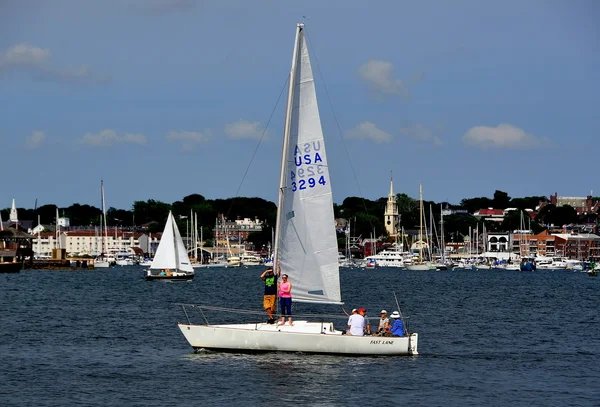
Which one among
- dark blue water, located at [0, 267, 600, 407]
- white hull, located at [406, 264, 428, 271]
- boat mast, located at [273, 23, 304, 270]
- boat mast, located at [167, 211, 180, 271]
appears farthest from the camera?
A: white hull, located at [406, 264, 428, 271]

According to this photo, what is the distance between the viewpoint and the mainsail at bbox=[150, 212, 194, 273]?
98.6m

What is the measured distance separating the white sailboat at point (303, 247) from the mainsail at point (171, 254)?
63.2 m

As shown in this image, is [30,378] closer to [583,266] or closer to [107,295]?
[107,295]

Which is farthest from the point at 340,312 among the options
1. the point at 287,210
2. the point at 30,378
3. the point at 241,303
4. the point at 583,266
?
the point at 583,266

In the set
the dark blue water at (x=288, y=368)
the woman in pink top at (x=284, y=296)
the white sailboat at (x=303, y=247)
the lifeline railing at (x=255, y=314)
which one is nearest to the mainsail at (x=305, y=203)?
the white sailboat at (x=303, y=247)

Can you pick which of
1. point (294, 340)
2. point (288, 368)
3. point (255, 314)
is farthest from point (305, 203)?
point (255, 314)

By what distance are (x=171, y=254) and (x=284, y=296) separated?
A: 67.6 m

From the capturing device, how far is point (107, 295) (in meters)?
79.2

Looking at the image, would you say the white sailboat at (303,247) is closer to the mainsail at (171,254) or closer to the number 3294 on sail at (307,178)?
the number 3294 on sail at (307,178)

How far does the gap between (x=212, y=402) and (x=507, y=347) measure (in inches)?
666

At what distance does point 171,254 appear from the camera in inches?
3996

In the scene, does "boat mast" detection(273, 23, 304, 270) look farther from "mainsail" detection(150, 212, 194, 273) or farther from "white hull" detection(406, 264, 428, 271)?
"white hull" detection(406, 264, 428, 271)

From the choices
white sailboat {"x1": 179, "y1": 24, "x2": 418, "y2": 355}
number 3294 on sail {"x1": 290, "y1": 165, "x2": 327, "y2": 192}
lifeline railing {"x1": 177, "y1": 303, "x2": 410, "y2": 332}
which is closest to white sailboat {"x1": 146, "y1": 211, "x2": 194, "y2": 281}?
lifeline railing {"x1": 177, "y1": 303, "x2": 410, "y2": 332}

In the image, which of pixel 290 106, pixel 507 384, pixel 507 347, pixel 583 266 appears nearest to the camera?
pixel 507 384
